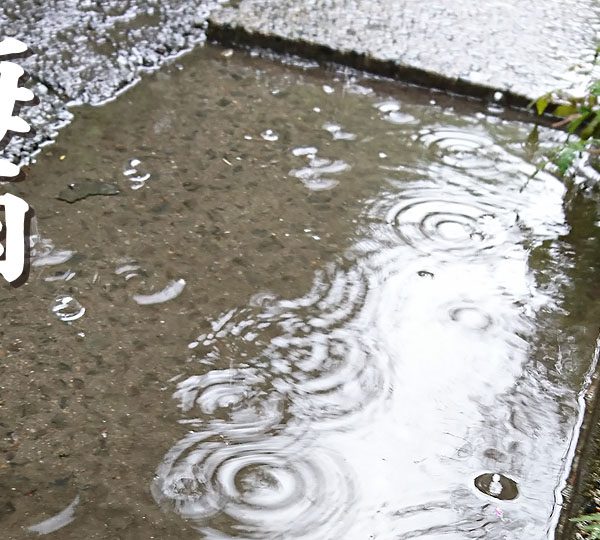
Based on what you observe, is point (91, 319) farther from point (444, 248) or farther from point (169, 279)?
point (444, 248)

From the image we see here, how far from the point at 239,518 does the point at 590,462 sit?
2.14ft

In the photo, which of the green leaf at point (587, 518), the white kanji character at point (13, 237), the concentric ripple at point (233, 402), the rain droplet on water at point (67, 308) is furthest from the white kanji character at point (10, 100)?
the green leaf at point (587, 518)

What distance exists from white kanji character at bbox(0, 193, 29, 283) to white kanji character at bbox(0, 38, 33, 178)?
0.14 m

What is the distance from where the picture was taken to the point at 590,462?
5.08 feet

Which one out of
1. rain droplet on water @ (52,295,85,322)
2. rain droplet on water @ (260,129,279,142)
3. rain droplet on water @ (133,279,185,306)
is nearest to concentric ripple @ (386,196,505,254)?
rain droplet on water @ (260,129,279,142)

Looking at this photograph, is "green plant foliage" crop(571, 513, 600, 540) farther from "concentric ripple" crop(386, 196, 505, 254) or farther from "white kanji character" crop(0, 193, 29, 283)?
"white kanji character" crop(0, 193, 29, 283)

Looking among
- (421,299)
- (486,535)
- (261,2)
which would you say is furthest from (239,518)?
(261,2)

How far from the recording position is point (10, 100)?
2494mm

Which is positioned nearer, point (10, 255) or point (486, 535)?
point (486, 535)

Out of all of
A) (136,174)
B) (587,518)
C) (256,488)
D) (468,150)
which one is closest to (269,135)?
(136,174)

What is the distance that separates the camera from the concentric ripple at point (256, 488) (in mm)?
1497

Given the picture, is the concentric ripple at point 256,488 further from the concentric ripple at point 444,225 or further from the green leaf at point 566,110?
the green leaf at point 566,110

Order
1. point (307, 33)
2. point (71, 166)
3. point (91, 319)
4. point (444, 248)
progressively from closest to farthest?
1. point (91, 319)
2. point (444, 248)
3. point (71, 166)
4. point (307, 33)

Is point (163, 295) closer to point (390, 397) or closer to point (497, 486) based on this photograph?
point (390, 397)
